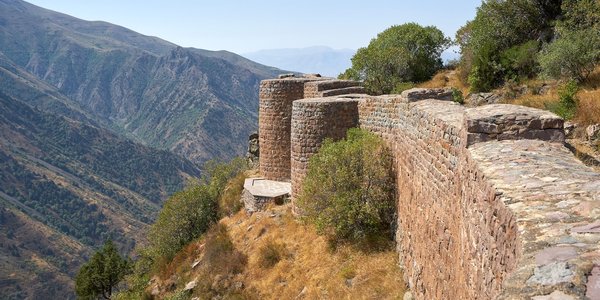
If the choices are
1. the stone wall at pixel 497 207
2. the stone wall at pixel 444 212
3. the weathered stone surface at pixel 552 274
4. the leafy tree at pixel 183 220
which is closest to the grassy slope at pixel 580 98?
the stone wall at pixel 444 212

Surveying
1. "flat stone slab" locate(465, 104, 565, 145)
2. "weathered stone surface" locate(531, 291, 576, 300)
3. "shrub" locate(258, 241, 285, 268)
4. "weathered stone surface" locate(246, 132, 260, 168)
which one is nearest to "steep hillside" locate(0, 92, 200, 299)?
"weathered stone surface" locate(246, 132, 260, 168)

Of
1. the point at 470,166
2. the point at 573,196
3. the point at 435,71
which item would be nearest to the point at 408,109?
the point at 470,166

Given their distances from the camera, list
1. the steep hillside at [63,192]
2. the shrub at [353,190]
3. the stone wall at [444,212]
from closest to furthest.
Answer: the stone wall at [444,212] → the shrub at [353,190] → the steep hillside at [63,192]

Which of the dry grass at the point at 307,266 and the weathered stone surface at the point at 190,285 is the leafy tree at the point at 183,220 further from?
the weathered stone surface at the point at 190,285

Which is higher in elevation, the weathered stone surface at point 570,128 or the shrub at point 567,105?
the shrub at point 567,105

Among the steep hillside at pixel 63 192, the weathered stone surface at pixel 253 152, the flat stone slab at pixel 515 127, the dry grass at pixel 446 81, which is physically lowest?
the steep hillside at pixel 63 192

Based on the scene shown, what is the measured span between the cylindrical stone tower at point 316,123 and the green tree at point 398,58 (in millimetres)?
12778

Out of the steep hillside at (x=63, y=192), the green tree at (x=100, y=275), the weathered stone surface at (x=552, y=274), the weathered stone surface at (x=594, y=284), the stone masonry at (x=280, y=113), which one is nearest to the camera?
the weathered stone surface at (x=594, y=284)

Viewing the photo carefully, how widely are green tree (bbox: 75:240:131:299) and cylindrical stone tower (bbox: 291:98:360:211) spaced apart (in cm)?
1719

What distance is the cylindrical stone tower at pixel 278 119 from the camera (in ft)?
56.0

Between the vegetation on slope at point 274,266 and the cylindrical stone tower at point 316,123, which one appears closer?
the vegetation on slope at point 274,266

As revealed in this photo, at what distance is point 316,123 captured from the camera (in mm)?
13531

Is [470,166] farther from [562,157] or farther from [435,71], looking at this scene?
[435,71]

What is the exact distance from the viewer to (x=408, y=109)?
8898mm
